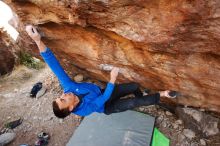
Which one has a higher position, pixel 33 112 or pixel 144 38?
pixel 144 38

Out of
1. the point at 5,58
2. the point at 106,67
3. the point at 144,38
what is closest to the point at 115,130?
the point at 106,67

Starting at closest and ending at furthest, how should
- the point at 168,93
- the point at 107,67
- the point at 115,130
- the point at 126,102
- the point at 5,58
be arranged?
the point at 126,102 → the point at 168,93 → the point at 107,67 → the point at 115,130 → the point at 5,58

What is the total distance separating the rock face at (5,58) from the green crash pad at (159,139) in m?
6.89

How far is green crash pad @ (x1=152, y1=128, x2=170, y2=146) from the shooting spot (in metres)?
6.36

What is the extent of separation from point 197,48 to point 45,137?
15.9 feet

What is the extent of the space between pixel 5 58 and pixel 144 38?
27.7ft

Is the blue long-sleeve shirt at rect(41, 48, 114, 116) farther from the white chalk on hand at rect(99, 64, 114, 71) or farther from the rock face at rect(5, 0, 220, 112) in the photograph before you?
the white chalk on hand at rect(99, 64, 114, 71)

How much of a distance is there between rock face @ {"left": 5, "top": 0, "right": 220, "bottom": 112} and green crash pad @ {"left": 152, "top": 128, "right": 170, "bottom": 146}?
991 mm

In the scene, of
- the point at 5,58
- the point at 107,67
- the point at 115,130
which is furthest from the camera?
the point at 5,58

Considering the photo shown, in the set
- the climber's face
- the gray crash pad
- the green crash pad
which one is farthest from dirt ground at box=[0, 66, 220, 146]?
the climber's face

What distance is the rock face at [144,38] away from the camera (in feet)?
12.9

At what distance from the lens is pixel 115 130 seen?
673cm

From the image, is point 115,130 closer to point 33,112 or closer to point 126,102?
point 126,102

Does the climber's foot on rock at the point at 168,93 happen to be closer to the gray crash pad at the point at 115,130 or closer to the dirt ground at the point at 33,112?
the gray crash pad at the point at 115,130
